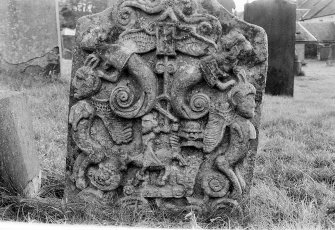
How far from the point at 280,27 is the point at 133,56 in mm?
5926

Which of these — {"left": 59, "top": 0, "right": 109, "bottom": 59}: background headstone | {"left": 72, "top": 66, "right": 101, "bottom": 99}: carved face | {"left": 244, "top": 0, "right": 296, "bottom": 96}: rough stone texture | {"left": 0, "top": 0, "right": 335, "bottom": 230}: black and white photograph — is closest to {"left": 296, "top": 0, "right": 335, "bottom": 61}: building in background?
{"left": 244, "top": 0, "right": 296, "bottom": 96}: rough stone texture

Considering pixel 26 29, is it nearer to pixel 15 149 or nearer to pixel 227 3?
pixel 227 3

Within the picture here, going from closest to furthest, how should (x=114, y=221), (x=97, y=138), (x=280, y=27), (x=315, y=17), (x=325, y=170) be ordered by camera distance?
(x=114, y=221) → (x=97, y=138) → (x=325, y=170) → (x=280, y=27) → (x=315, y=17)

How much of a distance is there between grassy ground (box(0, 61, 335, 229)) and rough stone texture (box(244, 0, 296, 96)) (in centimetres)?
187

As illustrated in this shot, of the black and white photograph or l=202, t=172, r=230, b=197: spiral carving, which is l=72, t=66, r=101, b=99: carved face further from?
l=202, t=172, r=230, b=197: spiral carving

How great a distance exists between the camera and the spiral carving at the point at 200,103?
2928mm

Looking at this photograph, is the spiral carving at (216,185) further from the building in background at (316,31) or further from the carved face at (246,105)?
the building in background at (316,31)

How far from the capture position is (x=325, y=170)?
3.90 meters

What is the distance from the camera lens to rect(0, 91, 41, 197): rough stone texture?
10.6ft

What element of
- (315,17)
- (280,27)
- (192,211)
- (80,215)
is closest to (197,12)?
(192,211)

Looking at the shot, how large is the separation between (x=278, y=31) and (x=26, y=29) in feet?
14.5

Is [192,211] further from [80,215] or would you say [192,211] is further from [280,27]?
[280,27]

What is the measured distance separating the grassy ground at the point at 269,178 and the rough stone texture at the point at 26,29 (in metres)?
1.17

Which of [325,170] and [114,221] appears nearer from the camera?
[114,221]
